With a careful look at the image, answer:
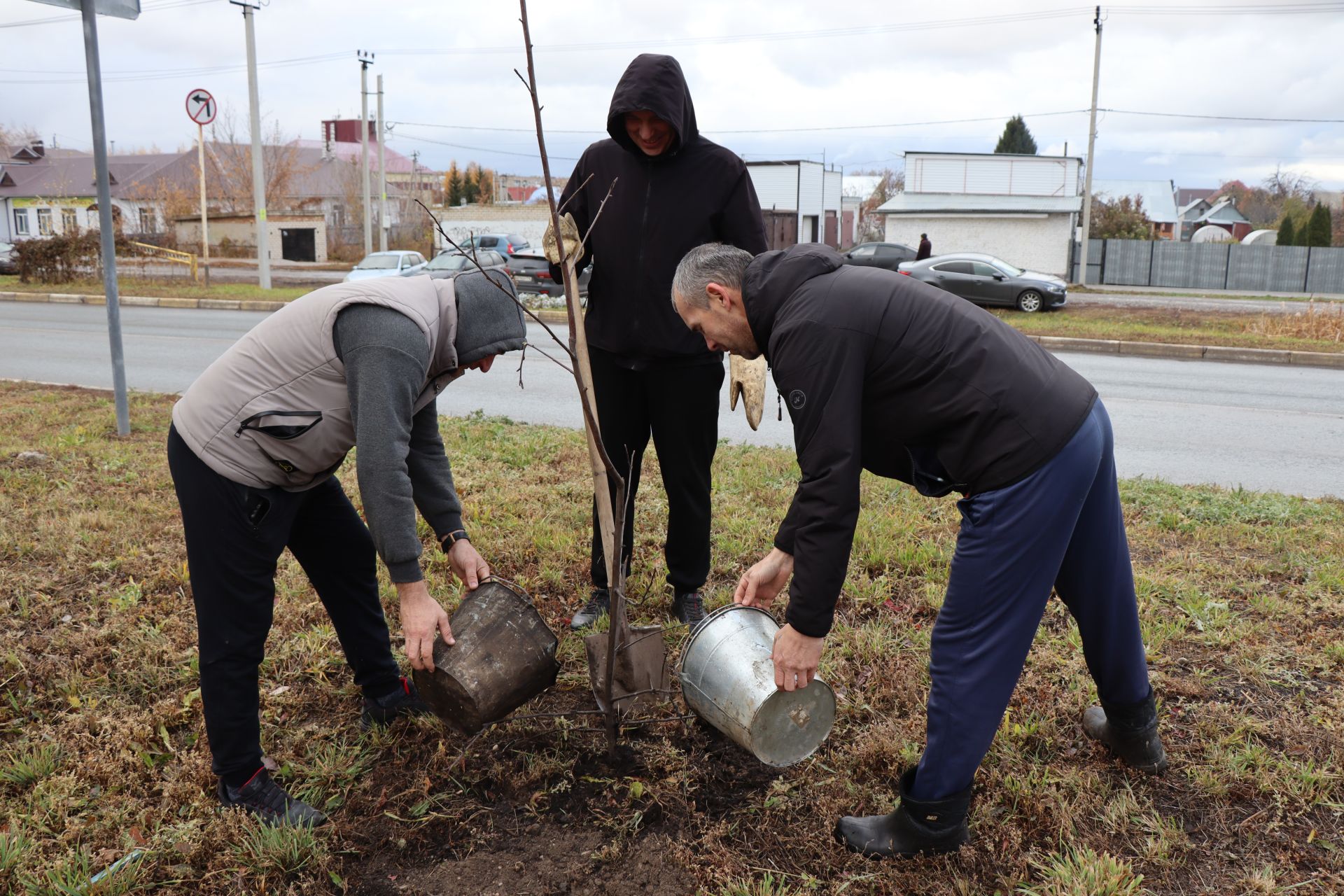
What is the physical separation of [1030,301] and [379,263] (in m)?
13.3

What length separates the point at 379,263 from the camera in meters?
20.2

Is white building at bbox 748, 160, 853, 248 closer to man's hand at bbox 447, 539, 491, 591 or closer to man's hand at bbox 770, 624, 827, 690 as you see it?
man's hand at bbox 447, 539, 491, 591

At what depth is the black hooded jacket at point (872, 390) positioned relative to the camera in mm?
2115

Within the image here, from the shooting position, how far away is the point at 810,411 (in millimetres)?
2131

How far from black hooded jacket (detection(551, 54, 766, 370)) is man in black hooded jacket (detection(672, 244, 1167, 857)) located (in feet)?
3.25

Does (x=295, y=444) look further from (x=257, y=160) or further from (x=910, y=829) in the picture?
(x=257, y=160)

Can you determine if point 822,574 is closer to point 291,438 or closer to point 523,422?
point 291,438

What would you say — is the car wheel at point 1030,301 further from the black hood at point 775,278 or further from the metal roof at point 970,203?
the black hood at point 775,278

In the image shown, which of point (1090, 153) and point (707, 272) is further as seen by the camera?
point (1090, 153)

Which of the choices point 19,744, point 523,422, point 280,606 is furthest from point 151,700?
point 523,422

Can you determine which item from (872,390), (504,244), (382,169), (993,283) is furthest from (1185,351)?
(382,169)

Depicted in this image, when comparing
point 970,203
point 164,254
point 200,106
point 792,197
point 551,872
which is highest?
point 200,106

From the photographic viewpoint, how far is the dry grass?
2.41m

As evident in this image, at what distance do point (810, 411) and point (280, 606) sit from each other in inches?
105
